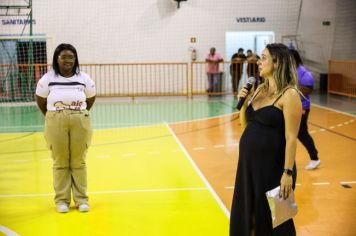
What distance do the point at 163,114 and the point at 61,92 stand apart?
979 centimetres

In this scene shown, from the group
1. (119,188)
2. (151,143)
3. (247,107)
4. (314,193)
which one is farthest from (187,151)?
(247,107)

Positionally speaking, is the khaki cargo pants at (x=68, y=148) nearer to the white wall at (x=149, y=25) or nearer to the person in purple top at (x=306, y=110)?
the person in purple top at (x=306, y=110)

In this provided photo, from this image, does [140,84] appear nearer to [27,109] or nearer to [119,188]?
[27,109]

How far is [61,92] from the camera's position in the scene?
5703 millimetres

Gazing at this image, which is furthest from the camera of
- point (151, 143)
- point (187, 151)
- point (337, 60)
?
point (337, 60)

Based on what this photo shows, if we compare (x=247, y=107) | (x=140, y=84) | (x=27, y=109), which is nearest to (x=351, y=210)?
(x=247, y=107)

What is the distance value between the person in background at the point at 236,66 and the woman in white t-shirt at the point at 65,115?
15438 millimetres

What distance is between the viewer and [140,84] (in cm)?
2200

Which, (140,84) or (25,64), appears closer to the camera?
(25,64)

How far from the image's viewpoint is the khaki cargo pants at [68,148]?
18.7 ft

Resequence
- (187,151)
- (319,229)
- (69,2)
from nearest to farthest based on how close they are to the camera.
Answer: (319,229) → (187,151) → (69,2)

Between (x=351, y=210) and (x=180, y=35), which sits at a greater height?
(x=180, y=35)

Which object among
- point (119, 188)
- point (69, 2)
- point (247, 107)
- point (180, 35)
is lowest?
point (119, 188)

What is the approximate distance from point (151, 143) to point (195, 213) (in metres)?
4.80
